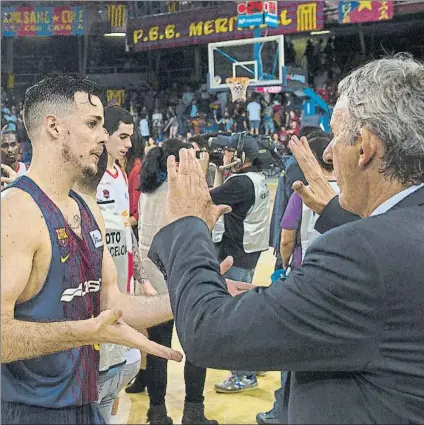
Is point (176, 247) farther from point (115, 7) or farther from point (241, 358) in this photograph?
point (115, 7)

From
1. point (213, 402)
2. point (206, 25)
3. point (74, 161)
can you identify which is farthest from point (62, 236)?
point (206, 25)

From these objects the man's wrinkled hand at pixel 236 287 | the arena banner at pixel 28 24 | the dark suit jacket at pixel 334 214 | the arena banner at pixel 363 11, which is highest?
the arena banner at pixel 363 11

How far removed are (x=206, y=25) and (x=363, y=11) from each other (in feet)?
11.4

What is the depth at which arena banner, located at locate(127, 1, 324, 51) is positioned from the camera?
12.5 feet

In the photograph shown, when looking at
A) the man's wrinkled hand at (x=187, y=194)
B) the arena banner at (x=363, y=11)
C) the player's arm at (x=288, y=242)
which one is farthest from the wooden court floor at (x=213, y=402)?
the arena banner at (x=363, y=11)

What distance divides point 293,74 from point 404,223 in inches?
124

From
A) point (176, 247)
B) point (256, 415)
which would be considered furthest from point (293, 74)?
point (176, 247)

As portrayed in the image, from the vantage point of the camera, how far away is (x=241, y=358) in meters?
0.84

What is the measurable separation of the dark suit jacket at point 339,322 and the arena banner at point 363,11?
643cm

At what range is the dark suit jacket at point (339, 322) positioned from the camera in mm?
808

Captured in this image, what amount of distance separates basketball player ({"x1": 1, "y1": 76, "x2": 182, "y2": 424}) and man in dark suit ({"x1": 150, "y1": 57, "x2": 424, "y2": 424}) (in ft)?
1.34

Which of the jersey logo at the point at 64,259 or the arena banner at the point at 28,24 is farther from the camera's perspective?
the arena banner at the point at 28,24

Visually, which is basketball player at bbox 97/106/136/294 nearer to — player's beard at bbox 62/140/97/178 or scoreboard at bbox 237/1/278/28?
player's beard at bbox 62/140/97/178

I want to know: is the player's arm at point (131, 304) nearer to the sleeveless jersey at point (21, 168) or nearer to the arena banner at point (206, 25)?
the sleeveless jersey at point (21, 168)
